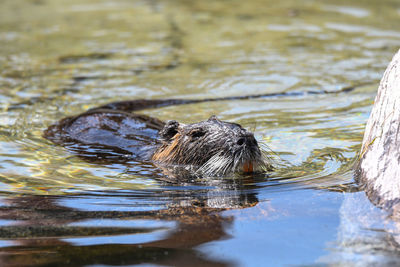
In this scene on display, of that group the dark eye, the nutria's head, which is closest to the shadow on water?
the nutria's head

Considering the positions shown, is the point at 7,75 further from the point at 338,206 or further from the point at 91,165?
the point at 338,206

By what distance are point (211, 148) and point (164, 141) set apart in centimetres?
69

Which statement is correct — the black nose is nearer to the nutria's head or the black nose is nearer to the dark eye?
the nutria's head

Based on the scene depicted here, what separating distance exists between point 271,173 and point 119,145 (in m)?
1.79

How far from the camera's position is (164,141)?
5.56 meters

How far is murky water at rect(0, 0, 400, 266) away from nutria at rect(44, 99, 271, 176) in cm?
17

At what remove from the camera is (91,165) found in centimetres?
538

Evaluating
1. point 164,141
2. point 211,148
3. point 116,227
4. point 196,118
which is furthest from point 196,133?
point 116,227

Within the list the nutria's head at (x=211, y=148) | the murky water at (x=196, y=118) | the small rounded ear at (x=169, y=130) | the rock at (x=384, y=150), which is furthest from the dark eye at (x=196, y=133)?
the rock at (x=384, y=150)

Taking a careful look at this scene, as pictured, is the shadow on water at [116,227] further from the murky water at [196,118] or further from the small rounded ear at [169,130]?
the small rounded ear at [169,130]

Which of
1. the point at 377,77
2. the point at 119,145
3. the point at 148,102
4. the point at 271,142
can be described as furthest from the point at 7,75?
the point at 377,77

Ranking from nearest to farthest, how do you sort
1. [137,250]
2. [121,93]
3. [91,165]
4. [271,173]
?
1. [137,250]
2. [271,173]
3. [91,165]
4. [121,93]

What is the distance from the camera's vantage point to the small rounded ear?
5.50 m

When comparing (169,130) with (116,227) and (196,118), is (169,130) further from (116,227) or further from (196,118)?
(116,227)
